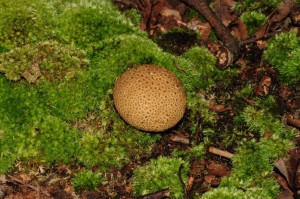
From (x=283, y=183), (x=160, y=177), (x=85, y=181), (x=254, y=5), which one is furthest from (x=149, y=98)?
(x=254, y=5)

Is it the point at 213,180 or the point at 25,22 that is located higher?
the point at 25,22

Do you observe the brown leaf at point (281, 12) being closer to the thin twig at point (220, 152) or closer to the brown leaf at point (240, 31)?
the brown leaf at point (240, 31)

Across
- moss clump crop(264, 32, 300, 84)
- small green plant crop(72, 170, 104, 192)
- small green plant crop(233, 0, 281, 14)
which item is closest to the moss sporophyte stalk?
small green plant crop(72, 170, 104, 192)

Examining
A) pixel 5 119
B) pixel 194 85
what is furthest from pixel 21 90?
pixel 194 85

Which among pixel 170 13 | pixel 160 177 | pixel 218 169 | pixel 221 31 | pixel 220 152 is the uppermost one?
pixel 221 31

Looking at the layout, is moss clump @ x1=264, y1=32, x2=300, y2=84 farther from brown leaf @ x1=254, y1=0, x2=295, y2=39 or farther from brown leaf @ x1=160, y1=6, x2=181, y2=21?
brown leaf @ x1=160, y1=6, x2=181, y2=21

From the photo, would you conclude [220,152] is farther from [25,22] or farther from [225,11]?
[25,22]
